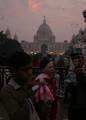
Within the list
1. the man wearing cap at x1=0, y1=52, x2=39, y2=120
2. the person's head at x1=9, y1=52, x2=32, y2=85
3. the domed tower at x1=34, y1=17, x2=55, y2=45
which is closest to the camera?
the man wearing cap at x1=0, y1=52, x2=39, y2=120

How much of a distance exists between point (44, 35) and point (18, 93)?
6533 inches

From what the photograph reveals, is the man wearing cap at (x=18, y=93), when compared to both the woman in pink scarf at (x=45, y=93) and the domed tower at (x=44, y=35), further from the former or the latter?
the domed tower at (x=44, y=35)

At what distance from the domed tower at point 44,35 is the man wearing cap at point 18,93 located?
160585 mm

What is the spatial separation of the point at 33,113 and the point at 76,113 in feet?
1.53

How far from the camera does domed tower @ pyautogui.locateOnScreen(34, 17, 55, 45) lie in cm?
16612

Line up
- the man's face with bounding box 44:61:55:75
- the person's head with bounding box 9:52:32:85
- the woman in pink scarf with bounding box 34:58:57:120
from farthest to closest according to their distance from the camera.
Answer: the man's face with bounding box 44:61:55:75 → the woman in pink scarf with bounding box 34:58:57:120 → the person's head with bounding box 9:52:32:85

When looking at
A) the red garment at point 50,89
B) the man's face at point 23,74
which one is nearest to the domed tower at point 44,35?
the red garment at point 50,89

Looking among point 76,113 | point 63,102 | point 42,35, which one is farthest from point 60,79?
point 42,35

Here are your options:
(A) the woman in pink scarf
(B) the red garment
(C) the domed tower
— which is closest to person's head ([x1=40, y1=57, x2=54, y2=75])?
(A) the woman in pink scarf

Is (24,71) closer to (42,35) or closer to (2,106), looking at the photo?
(2,106)

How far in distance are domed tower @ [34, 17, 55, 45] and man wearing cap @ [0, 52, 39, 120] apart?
16059 centimetres

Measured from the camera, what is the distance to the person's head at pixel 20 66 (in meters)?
4.30

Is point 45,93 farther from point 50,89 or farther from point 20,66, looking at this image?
point 20,66

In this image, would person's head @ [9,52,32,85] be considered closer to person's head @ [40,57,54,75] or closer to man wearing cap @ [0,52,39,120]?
man wearing cap @ [0,52,39,120]
